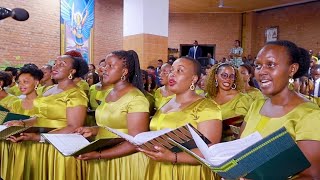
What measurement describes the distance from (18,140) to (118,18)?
9927mm

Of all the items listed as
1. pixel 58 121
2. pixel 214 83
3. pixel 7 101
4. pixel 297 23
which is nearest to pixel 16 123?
pixel 58 121

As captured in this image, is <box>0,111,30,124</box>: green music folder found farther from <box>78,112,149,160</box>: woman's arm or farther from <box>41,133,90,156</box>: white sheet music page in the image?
<box>78,112,149,160</box>: woman's arm

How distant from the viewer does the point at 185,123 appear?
233 cm

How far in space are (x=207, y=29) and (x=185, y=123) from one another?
14226 millimetres

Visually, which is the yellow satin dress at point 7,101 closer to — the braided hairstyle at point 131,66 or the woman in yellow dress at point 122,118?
the woman in yellow dress at point 122,118

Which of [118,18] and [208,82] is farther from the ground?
[118,18]

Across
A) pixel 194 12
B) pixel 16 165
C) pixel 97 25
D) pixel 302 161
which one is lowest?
pixel 16 165

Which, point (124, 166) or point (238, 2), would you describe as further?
point (238, 2)

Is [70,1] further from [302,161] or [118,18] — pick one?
[302,161]

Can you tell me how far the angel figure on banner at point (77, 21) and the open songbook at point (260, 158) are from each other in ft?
31.6

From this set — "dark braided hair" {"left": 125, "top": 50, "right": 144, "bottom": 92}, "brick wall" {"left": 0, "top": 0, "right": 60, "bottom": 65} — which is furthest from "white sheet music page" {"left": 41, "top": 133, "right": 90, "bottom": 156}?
"brick wall" {"left": 0, "top": 0, "right": 60, "bottom": 65}

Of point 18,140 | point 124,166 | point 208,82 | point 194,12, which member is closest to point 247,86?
point 208,82

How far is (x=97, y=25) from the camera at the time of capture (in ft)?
39.0

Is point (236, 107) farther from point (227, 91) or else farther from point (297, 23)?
point (297, 23)
